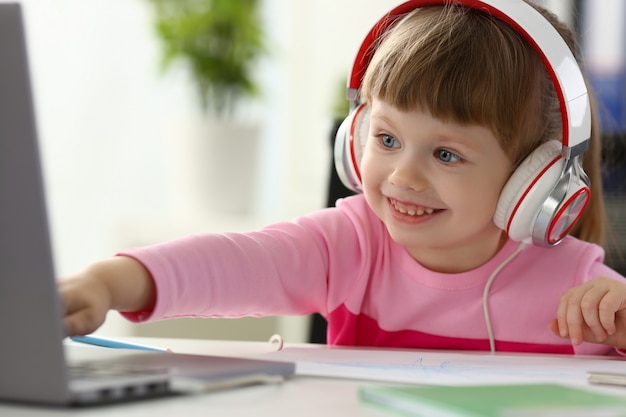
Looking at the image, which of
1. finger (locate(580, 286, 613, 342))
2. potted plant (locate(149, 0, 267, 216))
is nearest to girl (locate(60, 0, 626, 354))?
finger (locate(580, 286, 613, 342))

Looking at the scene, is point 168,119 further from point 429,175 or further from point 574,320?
point 574,320

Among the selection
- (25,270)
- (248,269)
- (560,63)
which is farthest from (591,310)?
(25,270)

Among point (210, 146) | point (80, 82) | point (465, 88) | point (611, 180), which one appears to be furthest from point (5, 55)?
point (80, 82)

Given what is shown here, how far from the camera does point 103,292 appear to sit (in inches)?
32.5

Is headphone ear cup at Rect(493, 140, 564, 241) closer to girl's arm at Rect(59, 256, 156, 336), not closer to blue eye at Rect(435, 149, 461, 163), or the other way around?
blue eye at Rect(435, 149, 461, 163)

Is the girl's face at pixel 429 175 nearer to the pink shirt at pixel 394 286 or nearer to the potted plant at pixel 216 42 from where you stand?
the pink shirt at pixel 394 286

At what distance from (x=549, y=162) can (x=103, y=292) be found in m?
0.51

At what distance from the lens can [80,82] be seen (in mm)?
3230

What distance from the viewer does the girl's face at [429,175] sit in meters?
1.06

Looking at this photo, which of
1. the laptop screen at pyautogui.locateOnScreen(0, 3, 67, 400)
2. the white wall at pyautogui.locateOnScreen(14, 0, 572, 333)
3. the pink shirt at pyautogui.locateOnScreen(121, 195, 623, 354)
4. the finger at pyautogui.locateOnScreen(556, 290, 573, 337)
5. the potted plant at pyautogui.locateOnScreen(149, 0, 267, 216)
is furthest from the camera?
the white wall at pyautogui.locateOnScreen(14, 0, 572, 333)

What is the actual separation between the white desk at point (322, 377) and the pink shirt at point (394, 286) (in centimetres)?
13

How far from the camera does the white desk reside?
0.63 meters

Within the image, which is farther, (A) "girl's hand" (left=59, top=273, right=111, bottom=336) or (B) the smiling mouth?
(B) the smiling mouth

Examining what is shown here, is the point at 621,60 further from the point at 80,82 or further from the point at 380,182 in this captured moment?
the point at 380,182
